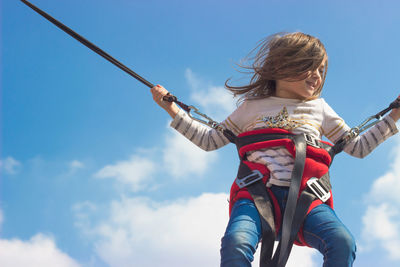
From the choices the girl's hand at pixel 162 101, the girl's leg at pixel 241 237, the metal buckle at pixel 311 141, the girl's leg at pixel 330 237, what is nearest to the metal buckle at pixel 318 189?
the girl's leg at pixel 330 237

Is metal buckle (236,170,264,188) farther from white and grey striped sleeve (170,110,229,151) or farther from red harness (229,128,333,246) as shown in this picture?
white and grey striped sleeve (170,110,229,151)

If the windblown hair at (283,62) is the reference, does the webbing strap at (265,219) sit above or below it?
below

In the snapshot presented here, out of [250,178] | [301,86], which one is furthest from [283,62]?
[250,178]

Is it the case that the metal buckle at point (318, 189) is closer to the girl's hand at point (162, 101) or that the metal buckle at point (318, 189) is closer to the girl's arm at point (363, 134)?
the girl's arm at point (363, 134)

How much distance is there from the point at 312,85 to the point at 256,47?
26.5 inches

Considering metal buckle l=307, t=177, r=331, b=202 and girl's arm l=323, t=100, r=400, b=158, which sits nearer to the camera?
metal buckle l=307, t=177, r=331, b=202

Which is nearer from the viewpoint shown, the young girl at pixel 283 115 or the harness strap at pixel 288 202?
the harness strap at pixel 288 202

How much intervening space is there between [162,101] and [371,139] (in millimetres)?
1894

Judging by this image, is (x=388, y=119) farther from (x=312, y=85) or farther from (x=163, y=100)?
(x=163, y=100)

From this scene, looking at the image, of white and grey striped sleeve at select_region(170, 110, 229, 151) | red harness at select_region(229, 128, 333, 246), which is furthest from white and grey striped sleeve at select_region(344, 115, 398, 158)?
white and grey striped sleeve at select_region(170, 110, 229, 151)

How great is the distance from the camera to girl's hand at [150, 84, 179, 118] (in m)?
3.90

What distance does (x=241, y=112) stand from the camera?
382cm

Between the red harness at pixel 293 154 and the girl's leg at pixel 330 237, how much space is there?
91mm

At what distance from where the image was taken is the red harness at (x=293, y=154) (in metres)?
3.22
